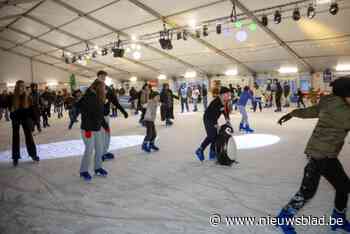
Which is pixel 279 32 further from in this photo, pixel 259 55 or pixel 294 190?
pixel 294 190

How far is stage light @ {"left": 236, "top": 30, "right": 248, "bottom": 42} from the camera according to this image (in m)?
12.9

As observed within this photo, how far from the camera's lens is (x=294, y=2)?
30.5 feet

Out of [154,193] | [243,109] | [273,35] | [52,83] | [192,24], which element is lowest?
[154,193]

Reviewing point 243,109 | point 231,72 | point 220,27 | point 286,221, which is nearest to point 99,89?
point 286,221

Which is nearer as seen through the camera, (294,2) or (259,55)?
(294,2)

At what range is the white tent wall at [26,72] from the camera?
965 inches

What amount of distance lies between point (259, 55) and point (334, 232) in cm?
1460

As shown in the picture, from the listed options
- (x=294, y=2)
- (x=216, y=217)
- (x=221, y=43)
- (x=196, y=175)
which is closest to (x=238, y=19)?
(x=294, y=2)

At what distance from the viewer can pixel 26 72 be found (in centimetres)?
2559

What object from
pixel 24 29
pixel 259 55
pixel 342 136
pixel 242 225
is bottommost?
pixel 242 225

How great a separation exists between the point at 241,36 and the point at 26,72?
69.5 ft

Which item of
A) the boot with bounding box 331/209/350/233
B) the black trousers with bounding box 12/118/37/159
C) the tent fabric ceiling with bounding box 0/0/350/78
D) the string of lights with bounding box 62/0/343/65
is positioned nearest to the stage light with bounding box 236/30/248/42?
the string of lights with bounding box 62/0/343/65

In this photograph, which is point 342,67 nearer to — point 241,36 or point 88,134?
point 241,36

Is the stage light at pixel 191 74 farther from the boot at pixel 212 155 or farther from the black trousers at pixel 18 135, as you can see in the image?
the black trousers at pixel 18 135
